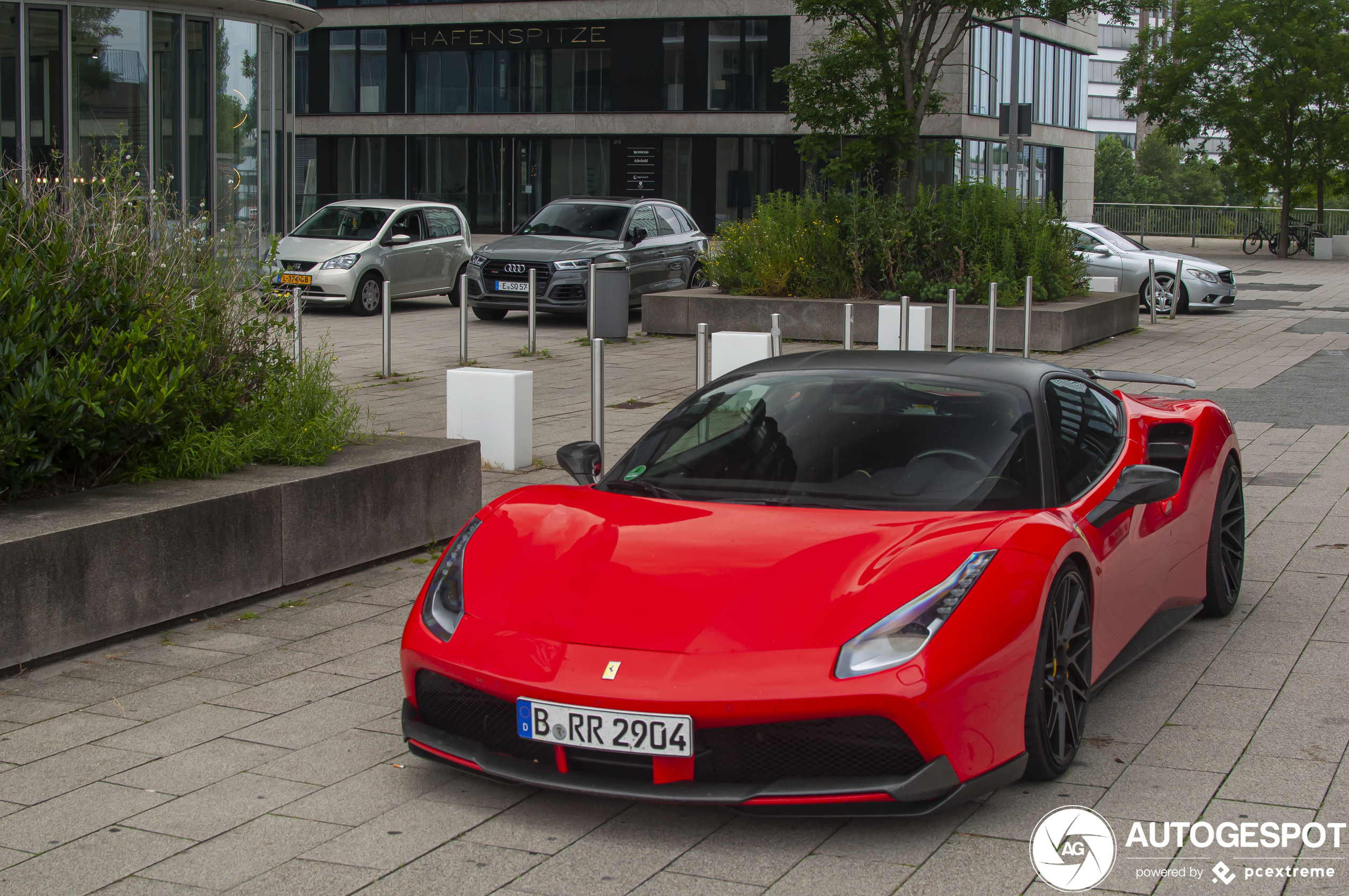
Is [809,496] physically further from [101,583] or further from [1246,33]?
[1246,33]

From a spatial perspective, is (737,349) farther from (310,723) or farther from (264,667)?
(310,723)

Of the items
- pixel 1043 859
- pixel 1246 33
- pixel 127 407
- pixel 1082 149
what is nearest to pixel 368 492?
pixel 127 407

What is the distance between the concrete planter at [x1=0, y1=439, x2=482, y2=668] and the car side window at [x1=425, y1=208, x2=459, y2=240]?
1582 centimetres

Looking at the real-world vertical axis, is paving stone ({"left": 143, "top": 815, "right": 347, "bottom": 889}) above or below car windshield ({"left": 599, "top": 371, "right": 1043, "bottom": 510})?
below

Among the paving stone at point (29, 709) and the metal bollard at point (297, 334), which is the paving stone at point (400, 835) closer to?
the paving stone at point (29, 709)

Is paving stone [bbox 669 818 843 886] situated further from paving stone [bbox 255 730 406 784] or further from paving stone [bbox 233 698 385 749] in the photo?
paving stone [bbox 233 698 385 749]

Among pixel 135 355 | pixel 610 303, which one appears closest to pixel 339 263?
pixel 610 303

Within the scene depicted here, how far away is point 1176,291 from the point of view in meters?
22.9

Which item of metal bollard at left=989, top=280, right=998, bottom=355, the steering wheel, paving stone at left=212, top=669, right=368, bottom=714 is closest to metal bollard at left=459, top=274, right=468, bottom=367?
metal bollard at left=989, top=280, right=998, bottom=355

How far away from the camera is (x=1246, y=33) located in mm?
43562

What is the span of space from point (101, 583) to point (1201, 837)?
4.09m

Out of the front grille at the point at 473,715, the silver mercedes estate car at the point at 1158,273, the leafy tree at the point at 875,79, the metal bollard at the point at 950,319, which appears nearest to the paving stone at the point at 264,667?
the front grille at the point at 473,715

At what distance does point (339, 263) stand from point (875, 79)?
8681mm

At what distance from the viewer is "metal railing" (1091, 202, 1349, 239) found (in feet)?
170
